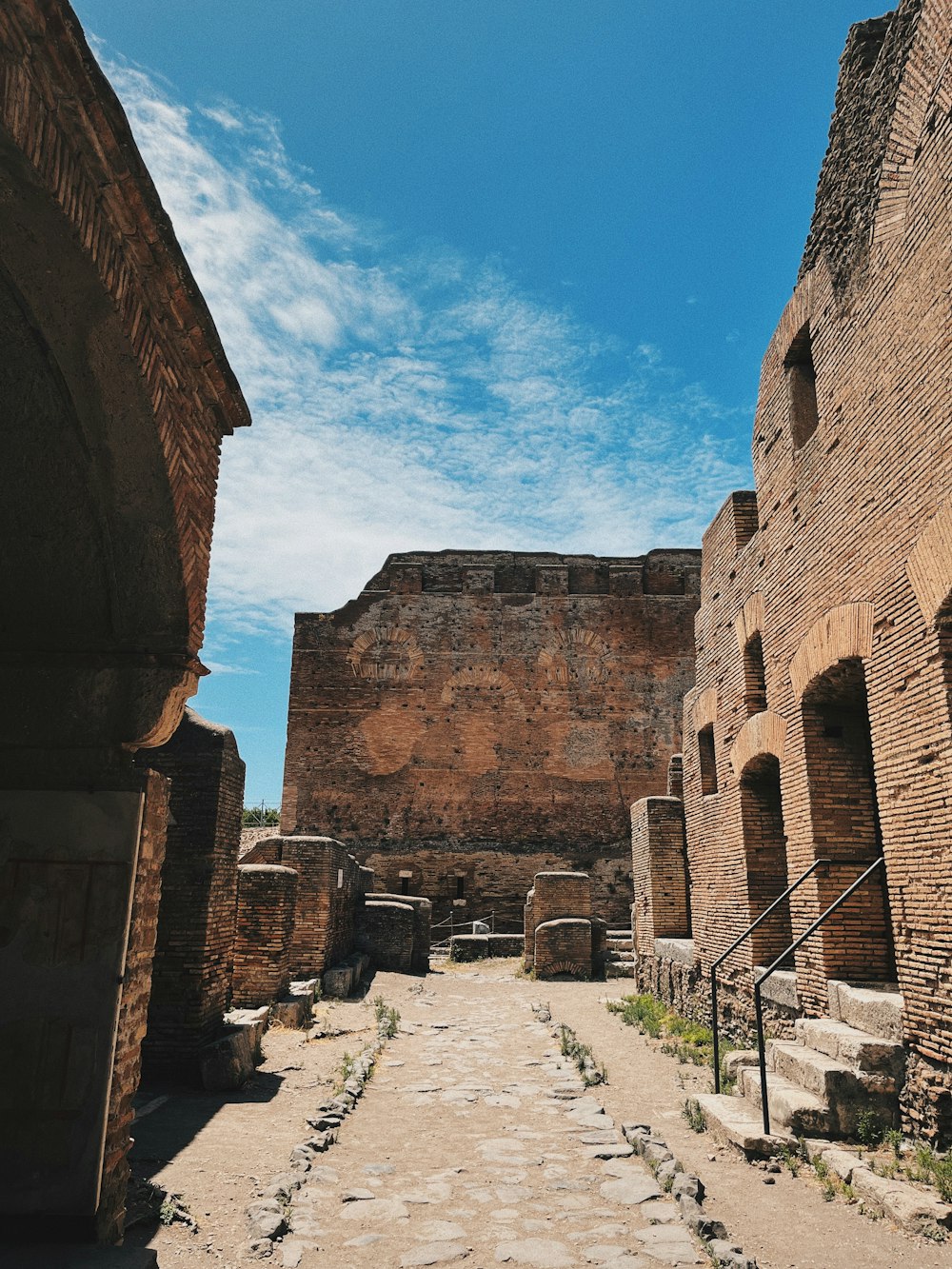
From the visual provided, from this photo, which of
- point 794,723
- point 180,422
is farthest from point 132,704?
point 794,723

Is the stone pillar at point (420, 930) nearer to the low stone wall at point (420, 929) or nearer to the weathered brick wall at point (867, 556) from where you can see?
the low stone wall at point (420, 929)

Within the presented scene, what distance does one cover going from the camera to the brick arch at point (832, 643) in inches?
259

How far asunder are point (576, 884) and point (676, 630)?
11.5 m

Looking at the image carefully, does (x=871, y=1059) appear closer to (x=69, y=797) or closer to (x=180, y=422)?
(x=69, y=797)

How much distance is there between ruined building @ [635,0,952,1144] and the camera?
5.63 m

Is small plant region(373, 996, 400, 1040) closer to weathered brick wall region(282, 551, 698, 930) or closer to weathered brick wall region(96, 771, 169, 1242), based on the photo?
weathered brick wall region(96, 771, 169, 1242)

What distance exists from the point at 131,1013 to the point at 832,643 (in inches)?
231

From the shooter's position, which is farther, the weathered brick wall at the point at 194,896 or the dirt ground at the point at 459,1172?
the weathered brick wall at the point at 194,896

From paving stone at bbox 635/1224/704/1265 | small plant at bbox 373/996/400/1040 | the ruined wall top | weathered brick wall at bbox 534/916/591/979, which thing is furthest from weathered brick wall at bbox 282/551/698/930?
paving stone at bbox 635/1224/704/1265

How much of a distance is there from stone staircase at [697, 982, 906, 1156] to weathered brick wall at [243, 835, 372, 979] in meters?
6.60

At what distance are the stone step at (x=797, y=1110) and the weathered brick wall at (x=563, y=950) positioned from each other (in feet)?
30.3

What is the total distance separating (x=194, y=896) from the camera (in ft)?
24.8

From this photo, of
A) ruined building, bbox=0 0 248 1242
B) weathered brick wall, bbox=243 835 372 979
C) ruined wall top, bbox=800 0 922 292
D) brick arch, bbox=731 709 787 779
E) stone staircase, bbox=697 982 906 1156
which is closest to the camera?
ruined building, bbox=0 0 248 1242

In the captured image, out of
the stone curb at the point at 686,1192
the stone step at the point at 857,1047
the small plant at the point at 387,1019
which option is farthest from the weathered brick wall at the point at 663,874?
the stone curb at the point at 686,1192
